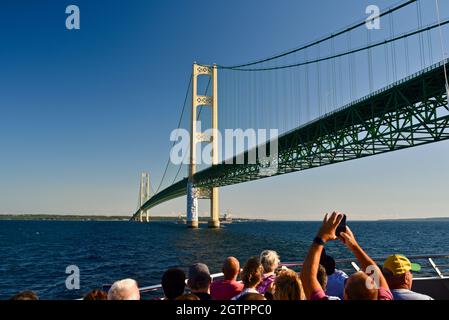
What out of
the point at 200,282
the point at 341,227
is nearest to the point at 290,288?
the point at 341,227

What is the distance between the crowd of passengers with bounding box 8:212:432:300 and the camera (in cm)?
239

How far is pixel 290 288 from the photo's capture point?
241 centimetres

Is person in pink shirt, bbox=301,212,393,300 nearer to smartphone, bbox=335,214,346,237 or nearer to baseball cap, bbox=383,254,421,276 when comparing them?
smartphone, bbox=335,214,346,237

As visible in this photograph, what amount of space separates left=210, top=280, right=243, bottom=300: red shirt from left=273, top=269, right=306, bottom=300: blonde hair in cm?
133

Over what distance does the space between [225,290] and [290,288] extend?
1459 millimetres

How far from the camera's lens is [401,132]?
23.0 m

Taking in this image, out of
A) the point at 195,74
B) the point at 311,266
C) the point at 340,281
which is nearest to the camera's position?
the point at 311,266

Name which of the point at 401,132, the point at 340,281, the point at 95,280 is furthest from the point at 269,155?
the point at 340,281

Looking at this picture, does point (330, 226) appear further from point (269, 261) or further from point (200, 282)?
point (269, 261)

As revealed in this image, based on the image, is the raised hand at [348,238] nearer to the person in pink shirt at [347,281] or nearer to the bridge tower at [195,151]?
the person in pink shirt at [347,281]

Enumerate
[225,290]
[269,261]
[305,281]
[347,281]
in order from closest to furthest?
1. [347,281]
2. [305,281]
3. [225,290]
4. [269,261]

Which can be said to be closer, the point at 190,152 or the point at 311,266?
the point at 311,266
